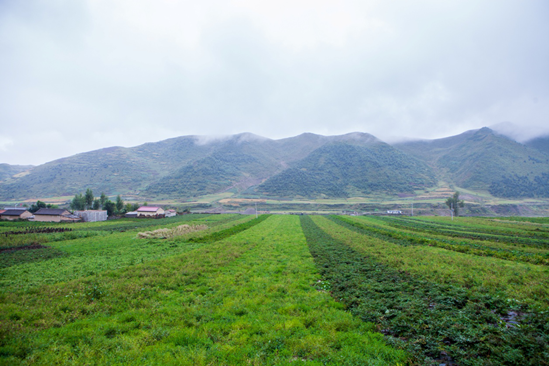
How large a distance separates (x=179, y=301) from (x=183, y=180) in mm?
203226

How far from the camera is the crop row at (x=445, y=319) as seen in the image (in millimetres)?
5703

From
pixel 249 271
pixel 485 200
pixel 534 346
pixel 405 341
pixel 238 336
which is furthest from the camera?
pixel 485 200

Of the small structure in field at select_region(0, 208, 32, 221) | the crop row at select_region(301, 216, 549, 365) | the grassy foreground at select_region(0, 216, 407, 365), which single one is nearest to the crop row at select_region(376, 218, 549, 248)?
the crop row at select_region(301, 216, 549, 365)

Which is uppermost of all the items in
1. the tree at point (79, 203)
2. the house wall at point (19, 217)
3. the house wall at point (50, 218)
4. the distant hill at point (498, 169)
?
the distant hill at point (498, 169)

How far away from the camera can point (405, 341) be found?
22.3 feet

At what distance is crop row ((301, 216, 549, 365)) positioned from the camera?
18.7 ft

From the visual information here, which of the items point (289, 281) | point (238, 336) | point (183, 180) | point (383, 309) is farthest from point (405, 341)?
point (183, 180)

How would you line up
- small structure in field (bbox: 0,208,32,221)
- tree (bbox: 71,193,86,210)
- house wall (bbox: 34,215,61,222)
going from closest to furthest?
small structure in field (bbox: 0,208,32,221)
house wall (bbox: 34,215,61,222)
tree (bbox: 71,193,86,210)

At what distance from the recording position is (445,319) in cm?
743

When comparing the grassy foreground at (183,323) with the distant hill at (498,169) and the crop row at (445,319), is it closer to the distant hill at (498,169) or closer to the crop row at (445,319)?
the crop row at (445,319)

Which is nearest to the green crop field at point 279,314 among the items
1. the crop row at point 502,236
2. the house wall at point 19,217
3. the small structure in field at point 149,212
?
the crop row at point 502,236

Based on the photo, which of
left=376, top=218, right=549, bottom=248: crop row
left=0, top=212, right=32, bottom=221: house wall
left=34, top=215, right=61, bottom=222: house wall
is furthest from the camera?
left=34, top=215, right=61, bottom=222: house wall

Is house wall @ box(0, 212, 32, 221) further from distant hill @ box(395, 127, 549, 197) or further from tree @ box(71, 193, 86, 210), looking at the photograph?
distant hill @ box(395, 127, 549, 197)

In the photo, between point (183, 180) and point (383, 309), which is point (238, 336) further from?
point (183, 180)
